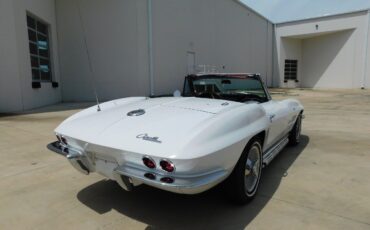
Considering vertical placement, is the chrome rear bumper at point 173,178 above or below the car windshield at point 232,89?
below

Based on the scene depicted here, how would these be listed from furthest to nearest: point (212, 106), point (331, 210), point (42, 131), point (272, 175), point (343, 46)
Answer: point (343, 46)
point (42, 131)
point (272, 175)
point (212, 106)
point (331, 210)

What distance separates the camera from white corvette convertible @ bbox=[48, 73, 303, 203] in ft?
6.63

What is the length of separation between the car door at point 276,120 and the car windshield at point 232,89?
207 millimetres

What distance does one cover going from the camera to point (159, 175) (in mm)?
2016

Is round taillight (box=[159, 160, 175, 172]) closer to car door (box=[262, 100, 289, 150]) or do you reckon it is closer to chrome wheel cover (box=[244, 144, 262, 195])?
chrome wheel cover (box=[244, 144, 262, 195])

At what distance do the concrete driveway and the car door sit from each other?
Result: 387 millimetres

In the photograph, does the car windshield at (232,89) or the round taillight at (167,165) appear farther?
the car windshield at (232,89)

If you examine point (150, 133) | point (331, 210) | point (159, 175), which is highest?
point (150, 133)

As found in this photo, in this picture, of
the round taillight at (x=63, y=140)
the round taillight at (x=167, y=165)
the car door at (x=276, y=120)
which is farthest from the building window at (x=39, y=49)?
the round taillight at (x=167, y=165)

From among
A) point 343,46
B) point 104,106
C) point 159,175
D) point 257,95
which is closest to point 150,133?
point 159,175

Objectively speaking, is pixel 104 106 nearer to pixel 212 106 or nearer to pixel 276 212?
pixel 212 106

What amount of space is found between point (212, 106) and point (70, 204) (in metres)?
1.51

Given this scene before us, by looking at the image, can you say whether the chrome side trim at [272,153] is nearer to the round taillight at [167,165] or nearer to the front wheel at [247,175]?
the front wheel at [247,175]

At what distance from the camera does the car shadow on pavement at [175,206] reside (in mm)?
2391
